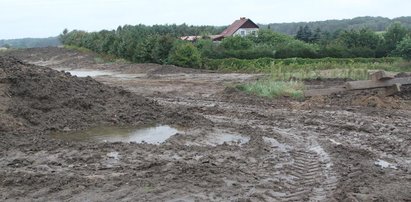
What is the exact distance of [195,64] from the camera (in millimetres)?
29578

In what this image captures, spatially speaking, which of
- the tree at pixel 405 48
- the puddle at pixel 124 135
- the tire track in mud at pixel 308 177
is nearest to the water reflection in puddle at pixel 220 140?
the puddle at pixel 124 135

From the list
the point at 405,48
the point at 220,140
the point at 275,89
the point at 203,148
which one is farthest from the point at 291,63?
the point at 203,148

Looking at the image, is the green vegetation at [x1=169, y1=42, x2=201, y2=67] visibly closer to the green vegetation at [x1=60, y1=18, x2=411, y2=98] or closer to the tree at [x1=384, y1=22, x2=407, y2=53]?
the green vegetation at [x1=60, y1=18, x2=411, y2=98]

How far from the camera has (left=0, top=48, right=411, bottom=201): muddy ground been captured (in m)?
5.96

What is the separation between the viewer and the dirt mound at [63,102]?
10.7m

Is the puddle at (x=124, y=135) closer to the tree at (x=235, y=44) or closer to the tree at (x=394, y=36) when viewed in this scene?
the tree at (x=235, y=44)

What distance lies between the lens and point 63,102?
11500 mm

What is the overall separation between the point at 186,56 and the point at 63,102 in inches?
724

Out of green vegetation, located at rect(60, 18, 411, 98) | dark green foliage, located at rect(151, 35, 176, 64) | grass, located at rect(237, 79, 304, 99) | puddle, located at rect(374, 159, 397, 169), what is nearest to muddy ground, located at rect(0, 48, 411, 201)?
puddle, located at rect(374, 159, 397, 169)

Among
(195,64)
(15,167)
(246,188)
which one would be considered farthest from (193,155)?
(195,64)

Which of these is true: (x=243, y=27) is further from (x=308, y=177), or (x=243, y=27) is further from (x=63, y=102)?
(x=308, y=177)

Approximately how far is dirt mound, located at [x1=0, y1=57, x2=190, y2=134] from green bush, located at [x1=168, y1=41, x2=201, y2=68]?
53.4 feet

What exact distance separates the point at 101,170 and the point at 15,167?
1.32m

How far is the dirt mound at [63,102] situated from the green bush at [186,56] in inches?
641
